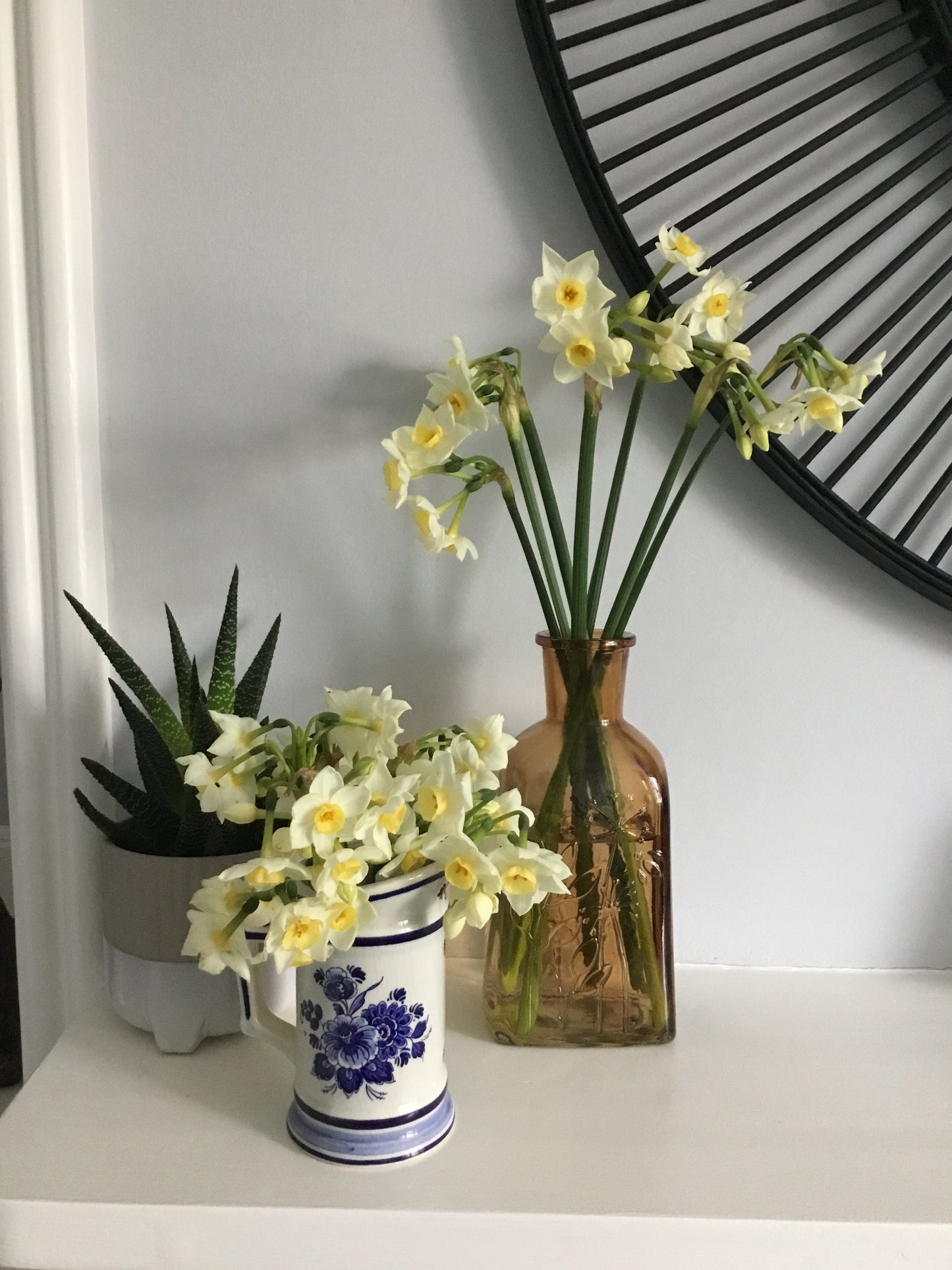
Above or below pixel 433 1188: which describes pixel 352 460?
above

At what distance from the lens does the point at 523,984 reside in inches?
24.4

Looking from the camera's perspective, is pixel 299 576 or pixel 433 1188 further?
pixel 299 576

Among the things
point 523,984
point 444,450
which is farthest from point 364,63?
point 523,984

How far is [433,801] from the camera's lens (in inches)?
19.4

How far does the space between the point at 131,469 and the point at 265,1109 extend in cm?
43

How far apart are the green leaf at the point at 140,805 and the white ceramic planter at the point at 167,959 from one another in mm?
23

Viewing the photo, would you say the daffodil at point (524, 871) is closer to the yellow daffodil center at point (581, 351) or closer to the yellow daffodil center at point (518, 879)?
the yellow daffodil center at point (518, 879)

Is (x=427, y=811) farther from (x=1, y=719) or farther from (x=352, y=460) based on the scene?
(x=1, y=719)

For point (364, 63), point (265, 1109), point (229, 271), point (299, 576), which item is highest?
point (364, 63)

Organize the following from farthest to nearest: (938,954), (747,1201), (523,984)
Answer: (938,954) < (523,984) < (747,1201)

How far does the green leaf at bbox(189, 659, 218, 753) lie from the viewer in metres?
0.63

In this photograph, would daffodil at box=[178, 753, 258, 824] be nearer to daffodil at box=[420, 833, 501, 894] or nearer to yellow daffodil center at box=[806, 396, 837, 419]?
daffodil at box=[420, 833, 501, 894]

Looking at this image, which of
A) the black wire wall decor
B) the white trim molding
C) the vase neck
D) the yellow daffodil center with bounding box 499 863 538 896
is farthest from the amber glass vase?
the white trim molding

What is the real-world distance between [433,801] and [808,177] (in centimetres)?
49
